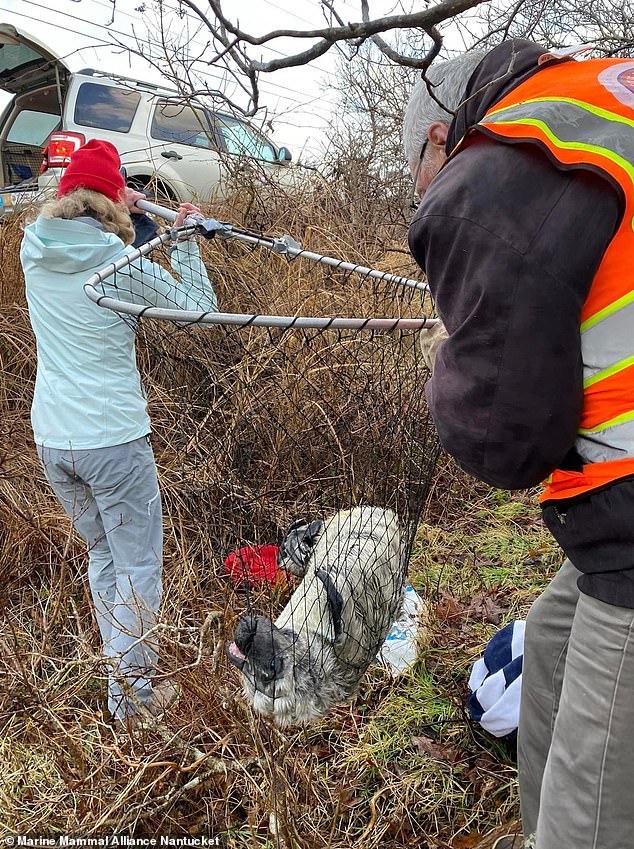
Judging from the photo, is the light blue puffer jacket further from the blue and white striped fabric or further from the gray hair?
the blue and white striped fabric

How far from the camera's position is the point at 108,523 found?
247cm

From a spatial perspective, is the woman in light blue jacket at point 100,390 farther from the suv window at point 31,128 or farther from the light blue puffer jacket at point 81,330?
the suv window at point 31,128

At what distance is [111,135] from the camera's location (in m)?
6.14

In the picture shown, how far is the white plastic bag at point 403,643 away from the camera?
8.12 ft

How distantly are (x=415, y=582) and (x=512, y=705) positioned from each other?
3.55 ft

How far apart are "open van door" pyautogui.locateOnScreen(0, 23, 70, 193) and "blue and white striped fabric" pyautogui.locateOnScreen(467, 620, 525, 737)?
19.1ft

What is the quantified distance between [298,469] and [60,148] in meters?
4.00

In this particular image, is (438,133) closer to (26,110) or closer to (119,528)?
(119,528)

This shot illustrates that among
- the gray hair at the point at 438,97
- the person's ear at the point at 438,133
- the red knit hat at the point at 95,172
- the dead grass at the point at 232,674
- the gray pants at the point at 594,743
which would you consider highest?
the gray hair at the point at 438,97

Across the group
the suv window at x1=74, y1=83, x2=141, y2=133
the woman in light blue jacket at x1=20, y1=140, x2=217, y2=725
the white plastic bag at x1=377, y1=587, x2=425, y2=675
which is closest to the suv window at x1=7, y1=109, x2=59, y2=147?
the suv window at x1=74, y1=83, x2=141, y2=133

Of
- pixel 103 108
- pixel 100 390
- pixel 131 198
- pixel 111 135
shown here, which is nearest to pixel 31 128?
pixel 103 108

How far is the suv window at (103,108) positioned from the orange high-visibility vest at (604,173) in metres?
5.91

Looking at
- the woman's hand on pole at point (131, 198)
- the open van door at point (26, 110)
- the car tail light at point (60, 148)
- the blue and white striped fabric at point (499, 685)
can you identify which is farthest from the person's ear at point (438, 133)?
the open van door at point (26, 110)

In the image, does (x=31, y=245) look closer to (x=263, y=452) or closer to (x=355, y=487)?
(x=263, y=452)
